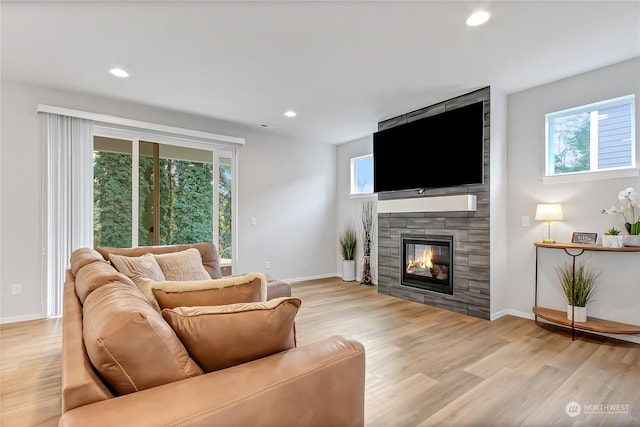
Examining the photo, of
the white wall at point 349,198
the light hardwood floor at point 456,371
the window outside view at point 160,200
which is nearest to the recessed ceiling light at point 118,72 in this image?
the window outside view at point 160,200

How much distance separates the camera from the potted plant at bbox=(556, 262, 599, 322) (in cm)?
295

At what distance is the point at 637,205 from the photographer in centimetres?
278

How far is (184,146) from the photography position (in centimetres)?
452

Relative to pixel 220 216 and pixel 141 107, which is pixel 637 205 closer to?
pixel 220 216

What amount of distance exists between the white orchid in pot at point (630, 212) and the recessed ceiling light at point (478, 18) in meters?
1.99

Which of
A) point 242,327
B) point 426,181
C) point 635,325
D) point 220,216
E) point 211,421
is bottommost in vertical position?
point 635,325

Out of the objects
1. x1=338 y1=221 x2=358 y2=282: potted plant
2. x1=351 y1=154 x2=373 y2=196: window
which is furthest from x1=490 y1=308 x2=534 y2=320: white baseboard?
x1=351 y1=154 x2=373 y2=196: window

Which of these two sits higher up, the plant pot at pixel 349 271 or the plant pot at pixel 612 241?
the plant pot at pixel 612 241

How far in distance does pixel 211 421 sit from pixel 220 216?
167 inches

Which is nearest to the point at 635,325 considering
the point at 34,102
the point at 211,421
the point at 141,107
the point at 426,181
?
the point at 426,181

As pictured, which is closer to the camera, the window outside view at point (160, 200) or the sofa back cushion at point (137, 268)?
the sofa back cushion at point (137, 268)

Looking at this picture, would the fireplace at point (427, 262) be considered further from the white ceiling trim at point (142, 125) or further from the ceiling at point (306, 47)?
the white ceiling trim at point (142, 125)

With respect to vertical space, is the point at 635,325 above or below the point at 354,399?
below
